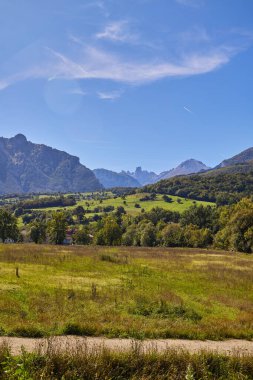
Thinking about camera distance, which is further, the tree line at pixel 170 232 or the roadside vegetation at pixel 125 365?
the tree line at pixel 170 232

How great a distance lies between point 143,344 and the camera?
14094 mm

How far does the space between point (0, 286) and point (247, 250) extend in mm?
74298

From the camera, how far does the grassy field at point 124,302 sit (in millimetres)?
16062

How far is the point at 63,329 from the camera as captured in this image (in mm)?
15156

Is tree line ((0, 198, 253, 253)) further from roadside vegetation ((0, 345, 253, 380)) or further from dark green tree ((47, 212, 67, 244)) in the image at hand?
roadside vegetation ((0, 345, 253, 380))

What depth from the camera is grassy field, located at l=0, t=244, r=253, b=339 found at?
16062 millimetres

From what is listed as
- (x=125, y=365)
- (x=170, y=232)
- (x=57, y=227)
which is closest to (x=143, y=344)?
(x=125, y=365)

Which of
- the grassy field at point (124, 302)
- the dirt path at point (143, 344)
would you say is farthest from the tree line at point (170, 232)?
the dirt path at point (143, 344)

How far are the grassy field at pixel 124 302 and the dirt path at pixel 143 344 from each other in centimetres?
64

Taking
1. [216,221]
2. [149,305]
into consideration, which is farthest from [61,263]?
[216,221]

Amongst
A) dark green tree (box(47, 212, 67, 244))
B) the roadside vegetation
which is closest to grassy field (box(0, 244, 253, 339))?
the roadside vegetation

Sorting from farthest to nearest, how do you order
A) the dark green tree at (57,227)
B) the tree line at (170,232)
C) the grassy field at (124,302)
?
1. the dark green tree at (57,227)
2. the tree line at (170,232)
3. the grassy field at (124,302)

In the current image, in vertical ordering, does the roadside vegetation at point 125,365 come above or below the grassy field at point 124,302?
above

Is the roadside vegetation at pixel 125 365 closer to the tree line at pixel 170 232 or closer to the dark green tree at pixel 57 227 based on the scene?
the tree line at pixel 170 232
